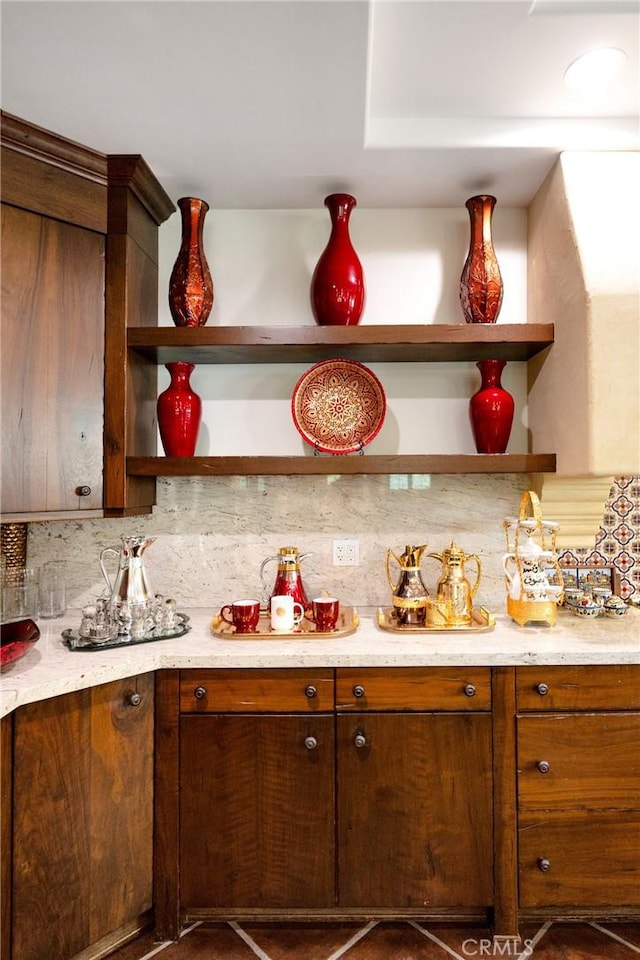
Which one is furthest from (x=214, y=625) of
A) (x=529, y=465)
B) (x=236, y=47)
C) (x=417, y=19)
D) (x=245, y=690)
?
→ (x=417, y=19)

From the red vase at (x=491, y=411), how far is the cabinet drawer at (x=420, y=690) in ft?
2.71

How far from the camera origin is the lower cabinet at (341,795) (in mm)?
1725

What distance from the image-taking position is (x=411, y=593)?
6.61 feet

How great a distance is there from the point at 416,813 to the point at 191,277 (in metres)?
1.94

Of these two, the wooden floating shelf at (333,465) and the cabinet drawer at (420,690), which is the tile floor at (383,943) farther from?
the wooden floating shelf at (333,465)

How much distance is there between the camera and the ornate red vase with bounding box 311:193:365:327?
6.83 ft

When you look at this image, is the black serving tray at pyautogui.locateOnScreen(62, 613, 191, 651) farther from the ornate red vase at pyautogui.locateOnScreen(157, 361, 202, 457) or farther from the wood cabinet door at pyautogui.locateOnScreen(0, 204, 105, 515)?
the ornate red vase at pyautogui.locateOnScreen(157, 361, 202, 457)

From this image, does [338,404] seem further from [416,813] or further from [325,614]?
[416,813]

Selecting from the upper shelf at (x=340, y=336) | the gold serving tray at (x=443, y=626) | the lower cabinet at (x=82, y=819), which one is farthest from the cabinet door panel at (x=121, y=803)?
the upper shelf at (x=340, y=336)

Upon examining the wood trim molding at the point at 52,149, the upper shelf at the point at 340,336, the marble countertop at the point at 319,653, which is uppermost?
the wood trim molding at the point at 52,149

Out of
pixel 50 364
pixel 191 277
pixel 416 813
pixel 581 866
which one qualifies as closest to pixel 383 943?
pixel 416 813

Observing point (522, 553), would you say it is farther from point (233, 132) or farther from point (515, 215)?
point (233, 132)

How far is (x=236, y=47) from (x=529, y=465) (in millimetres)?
1522

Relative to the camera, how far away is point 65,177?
1.83m
